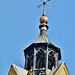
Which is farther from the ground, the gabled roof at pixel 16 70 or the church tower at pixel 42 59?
the church tower at pixel 42 59

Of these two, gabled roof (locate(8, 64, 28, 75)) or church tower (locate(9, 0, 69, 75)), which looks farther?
church tower (locate(9, 0, 69, 75))

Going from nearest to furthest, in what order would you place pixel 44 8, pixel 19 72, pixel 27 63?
pixel 19 72, pixel 27 63, pixel 44 8

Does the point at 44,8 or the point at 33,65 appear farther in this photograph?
the point at 44,8

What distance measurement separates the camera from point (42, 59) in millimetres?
51938

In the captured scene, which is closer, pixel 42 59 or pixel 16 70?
pixel 16 70

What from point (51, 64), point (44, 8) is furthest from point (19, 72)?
point (44, 8)

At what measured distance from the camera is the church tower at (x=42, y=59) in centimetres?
4894

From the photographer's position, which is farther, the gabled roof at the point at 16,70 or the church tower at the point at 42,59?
the church tower at the point at 42,59

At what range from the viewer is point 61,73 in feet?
159

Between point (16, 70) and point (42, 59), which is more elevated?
point (42, 59)

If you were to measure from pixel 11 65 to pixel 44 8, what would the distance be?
360 inches

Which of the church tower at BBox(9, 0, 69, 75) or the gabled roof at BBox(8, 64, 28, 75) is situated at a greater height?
the church tower at BBox(9, 0, 69, 75)

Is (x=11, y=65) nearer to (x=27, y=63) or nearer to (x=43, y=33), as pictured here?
(x=27, y=63)

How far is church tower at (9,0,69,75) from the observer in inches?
1927
